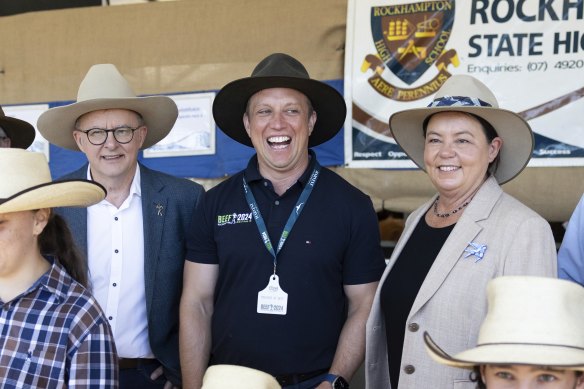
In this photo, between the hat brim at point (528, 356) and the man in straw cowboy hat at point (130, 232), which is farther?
the man in straw cowboy hat at point (130, 232)

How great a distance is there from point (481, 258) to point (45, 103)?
3418 millimetres

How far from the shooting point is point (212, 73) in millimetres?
4516

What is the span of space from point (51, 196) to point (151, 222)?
0.95 metres

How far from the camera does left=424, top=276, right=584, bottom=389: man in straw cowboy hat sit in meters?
1.68

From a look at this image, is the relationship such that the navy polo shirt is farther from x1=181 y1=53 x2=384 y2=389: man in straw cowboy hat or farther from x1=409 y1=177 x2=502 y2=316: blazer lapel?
x1=409 y1=177 x2=502 y2=316: blazer lapel

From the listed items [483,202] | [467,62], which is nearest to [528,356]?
[483,202]

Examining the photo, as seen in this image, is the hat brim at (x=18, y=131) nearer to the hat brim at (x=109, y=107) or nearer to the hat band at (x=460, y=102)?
the hat brim at (x=109, y=107)

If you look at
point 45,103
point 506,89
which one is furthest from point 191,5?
point 506,89

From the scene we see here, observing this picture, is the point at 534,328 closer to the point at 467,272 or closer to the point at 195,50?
the point at 467,272

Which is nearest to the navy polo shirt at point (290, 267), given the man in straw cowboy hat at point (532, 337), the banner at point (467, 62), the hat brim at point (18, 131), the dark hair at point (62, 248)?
the dark hair at point (62, 248)

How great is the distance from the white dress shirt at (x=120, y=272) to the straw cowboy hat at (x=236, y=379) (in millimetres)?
1258

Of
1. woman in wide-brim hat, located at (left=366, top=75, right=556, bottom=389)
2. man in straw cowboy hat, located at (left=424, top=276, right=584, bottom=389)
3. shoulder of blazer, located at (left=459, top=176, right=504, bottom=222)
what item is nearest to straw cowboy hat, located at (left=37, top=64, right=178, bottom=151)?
woman in wide-brim hat, located at (left=366, top=75, right=556, bottom=389)

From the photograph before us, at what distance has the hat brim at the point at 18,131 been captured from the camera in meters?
3.51

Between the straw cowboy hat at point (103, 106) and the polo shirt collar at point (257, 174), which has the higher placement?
the straw cowboy hat at point (103, 106)
